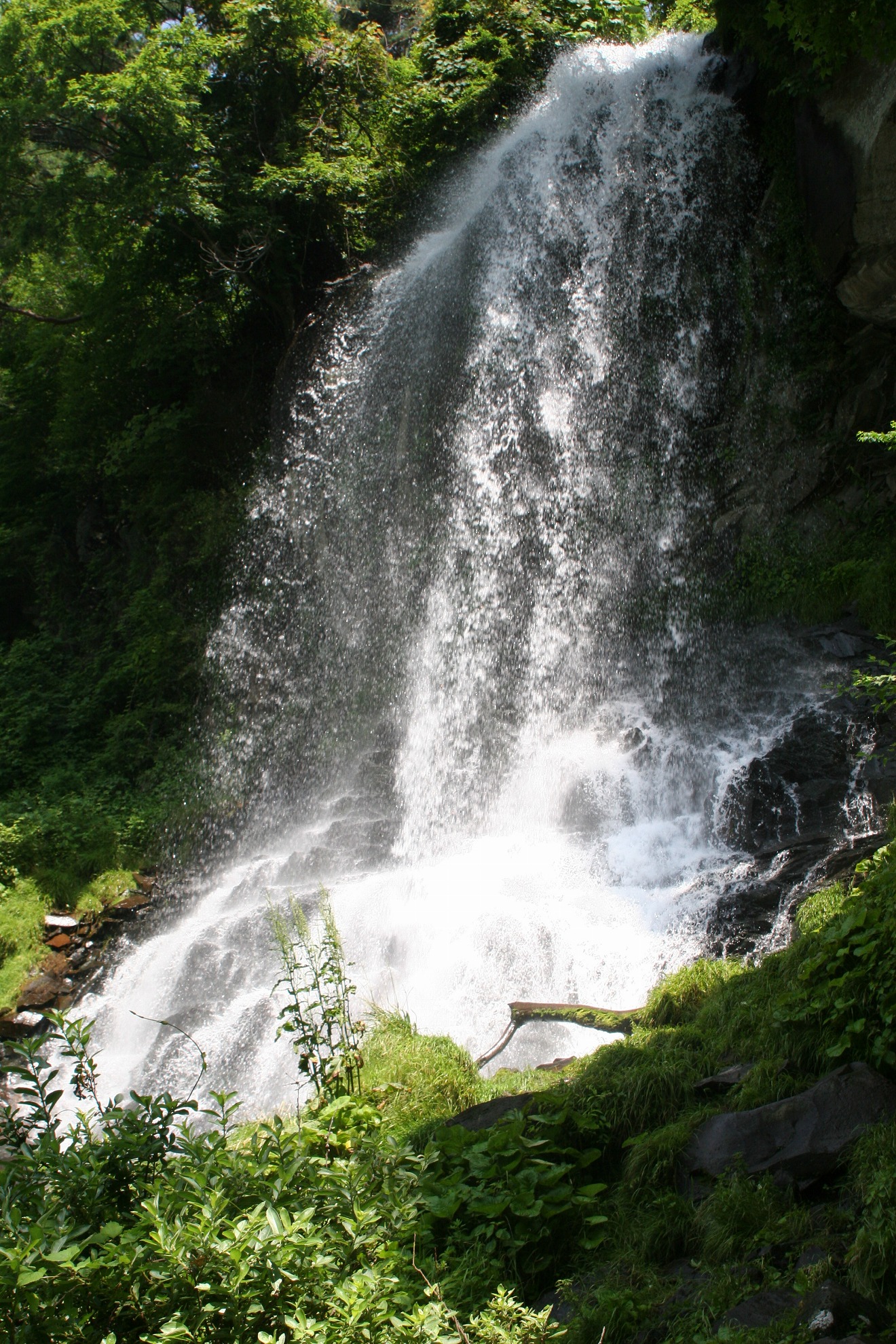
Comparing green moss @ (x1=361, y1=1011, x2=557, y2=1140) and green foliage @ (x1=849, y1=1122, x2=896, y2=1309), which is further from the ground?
green foliage @ (x1=849, y1=1122, x2=896, y2=1309)

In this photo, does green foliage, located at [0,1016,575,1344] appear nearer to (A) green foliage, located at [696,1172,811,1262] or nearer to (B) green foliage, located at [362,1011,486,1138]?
(A) green foliage, located at [696,1172,811,1262]

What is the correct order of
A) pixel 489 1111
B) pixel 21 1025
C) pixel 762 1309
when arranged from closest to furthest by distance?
pixel 762 1309, pixel 489 1111, pixel 21 1025

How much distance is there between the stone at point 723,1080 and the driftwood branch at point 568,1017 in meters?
1.34

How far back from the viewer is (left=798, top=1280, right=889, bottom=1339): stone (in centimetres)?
214

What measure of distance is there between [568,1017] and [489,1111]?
1.93 metres

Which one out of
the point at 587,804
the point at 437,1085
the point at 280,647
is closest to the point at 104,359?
the point at 280,647

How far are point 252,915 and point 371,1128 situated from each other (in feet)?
15.8

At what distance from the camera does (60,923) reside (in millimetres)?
9297

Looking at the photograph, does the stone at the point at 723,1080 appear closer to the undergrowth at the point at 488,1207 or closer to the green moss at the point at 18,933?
the undergrowth at the point at 488,1207

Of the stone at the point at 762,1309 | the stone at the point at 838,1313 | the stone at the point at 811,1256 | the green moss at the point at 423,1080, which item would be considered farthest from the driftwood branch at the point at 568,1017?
the stone at the point at 838,1313

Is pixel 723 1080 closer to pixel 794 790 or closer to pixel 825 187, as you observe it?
pixel 794 790

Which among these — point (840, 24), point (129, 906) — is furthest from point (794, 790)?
point (129, 906)

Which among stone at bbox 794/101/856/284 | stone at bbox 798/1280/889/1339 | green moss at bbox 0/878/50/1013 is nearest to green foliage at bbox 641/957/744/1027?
stone at bbox 798/1280/889/1339

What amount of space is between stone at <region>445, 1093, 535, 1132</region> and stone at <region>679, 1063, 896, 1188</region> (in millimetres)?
742
